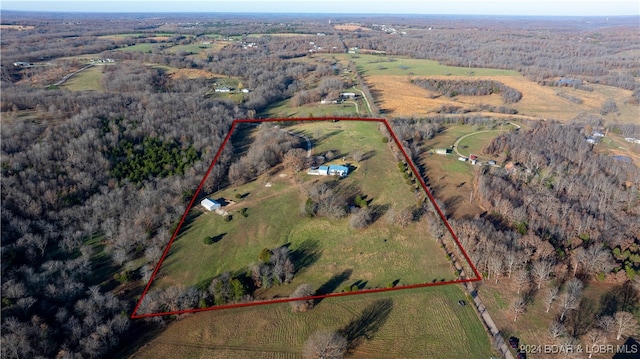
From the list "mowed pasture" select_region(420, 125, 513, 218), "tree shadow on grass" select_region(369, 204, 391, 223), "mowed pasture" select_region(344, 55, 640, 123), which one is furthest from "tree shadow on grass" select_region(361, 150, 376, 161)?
"mowed pasture" select_region(344, 55, 640, 123)

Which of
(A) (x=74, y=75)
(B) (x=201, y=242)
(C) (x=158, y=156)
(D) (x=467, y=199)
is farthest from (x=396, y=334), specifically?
(A) (x=74, y=75)

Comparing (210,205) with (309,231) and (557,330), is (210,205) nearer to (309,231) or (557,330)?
(309,231)

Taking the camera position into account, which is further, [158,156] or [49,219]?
[158,156]

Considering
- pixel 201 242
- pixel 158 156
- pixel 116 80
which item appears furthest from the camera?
pixel 116 80

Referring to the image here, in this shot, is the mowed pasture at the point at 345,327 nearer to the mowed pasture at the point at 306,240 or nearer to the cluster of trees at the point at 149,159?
the mowed pasture at the point at 306,240

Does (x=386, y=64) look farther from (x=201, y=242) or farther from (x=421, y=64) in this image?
(x=201, y=242)

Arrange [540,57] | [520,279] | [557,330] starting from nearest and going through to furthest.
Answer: [557,330]
[520,279]
[540,57]

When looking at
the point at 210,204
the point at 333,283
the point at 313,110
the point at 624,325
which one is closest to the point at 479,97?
the point at 313,110
